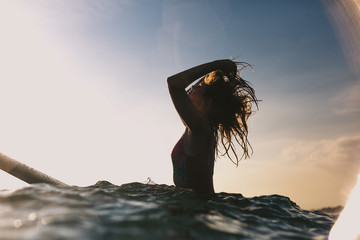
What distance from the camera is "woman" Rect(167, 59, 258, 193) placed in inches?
134

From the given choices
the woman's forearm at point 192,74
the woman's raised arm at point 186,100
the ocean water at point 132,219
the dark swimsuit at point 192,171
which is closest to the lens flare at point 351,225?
the ocean water at point 132,219

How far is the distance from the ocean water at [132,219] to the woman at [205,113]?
1.66 ft

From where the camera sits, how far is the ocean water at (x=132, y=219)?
1883 millimetres

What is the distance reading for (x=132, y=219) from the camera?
7.23 feet

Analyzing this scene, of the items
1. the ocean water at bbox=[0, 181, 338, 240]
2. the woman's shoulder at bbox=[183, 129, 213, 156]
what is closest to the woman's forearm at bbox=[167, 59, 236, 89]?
the woman's shoulder at bbox=[183, 129, 213, 156]

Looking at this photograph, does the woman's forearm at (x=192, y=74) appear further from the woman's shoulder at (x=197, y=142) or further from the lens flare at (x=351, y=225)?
the lens flare at (x=351, y=225)

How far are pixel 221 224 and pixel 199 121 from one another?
4.57ft

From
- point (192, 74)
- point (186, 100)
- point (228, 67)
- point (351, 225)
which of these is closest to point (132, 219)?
point (186, 100)

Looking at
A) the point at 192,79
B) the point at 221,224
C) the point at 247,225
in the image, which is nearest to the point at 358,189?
the point at 247,225

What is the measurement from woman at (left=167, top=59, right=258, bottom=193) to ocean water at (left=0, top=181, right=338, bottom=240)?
0.51 meters

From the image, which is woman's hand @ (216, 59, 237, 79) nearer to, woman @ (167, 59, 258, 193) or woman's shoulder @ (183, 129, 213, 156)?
woman @ (167, 59, 258, 193)

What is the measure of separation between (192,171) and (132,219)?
1.52 m

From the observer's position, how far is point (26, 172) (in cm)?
407

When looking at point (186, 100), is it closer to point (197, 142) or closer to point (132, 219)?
point (197, 142)
